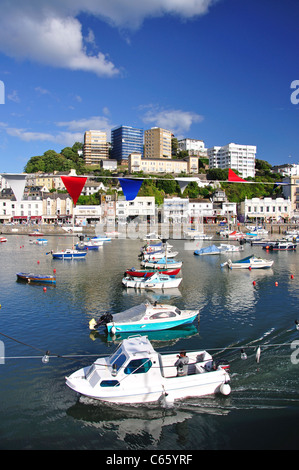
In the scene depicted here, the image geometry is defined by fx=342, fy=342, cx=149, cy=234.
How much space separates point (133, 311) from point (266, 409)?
31.0ft

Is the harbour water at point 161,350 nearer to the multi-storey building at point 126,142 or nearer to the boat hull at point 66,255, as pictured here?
the boat hull at point 66,255

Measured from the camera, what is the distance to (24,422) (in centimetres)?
1058

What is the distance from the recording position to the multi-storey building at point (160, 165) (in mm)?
122000

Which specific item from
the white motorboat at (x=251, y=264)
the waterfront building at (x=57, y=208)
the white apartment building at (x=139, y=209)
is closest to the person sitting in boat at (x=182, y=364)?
the white motorboat at (x=251, y=264)

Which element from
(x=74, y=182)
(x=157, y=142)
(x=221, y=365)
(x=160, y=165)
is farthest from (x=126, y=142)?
(x=221, y=365)

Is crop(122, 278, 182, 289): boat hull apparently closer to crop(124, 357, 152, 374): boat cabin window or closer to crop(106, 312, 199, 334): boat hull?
crop(106, 312, 199, 334): boat hull

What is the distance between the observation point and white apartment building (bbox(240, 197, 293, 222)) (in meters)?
100

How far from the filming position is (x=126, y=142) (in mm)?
146625

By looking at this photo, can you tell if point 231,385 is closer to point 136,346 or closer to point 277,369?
point 277,369

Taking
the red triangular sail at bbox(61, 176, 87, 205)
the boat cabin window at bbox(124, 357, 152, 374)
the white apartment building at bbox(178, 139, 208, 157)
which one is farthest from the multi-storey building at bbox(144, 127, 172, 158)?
the boat cabin window at bbox(124, 357, 152, 374)

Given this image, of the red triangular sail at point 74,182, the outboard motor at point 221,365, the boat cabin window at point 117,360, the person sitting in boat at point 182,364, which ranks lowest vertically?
the outboard motor at point 221,365

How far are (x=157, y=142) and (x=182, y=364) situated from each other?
14083cm

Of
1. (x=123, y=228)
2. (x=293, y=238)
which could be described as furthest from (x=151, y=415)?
(x=123, y=228)

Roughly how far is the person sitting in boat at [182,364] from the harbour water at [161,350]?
3.19ft
